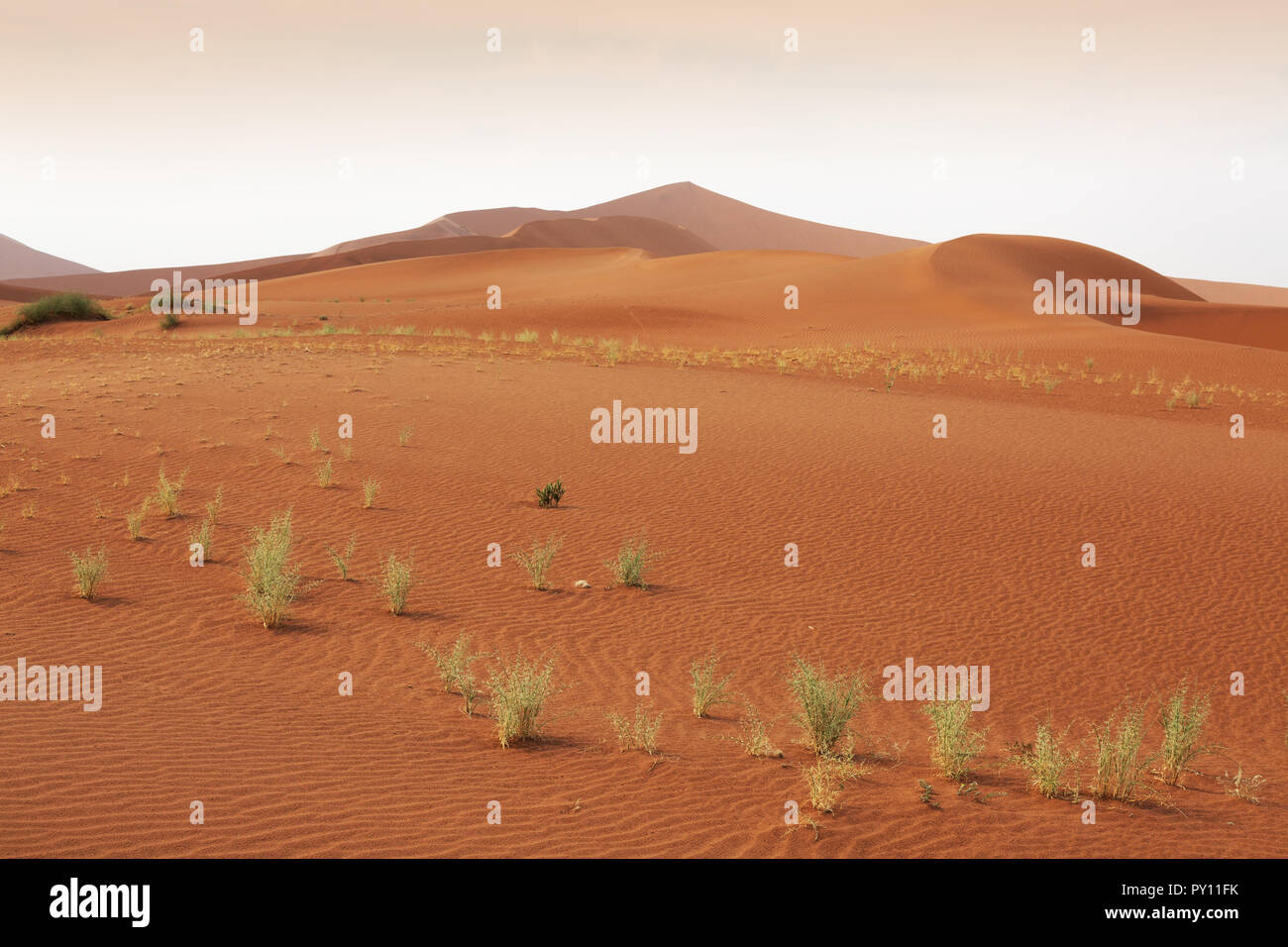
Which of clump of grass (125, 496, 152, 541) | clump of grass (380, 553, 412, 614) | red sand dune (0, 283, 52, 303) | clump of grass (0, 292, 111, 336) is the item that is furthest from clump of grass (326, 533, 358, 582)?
red sand dune (0, 283, 52, 303)

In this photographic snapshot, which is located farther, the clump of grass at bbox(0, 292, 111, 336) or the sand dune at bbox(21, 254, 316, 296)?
the sand dune at bbox(21, 254, 316, 296)

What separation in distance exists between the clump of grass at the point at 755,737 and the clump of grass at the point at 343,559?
5316 millimetres

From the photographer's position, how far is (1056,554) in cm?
1275

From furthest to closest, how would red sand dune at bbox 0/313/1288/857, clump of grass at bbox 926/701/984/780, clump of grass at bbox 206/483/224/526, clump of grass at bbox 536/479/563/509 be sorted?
1. clump of grass at bbox 536/479/563/509
2. clump of grass at bbox 206/483/224/526
3. clump of grass at bbox 926/701/984/780
4. red sand dune at bbox 0/313/1288/857

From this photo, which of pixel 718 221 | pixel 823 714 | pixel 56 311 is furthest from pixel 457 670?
pixel 718 221

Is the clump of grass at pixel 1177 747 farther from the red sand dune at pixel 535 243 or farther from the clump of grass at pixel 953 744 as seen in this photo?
the red sand dune at pixel 535 243

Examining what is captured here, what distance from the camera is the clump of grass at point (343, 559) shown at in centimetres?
1105

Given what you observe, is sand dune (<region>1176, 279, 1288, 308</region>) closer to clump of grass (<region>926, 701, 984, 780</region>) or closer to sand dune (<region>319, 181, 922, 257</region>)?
sand dune (<region>319, 181, 922, 257</region>)

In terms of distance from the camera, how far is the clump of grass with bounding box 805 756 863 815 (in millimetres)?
5953

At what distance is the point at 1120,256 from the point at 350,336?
55.5 m

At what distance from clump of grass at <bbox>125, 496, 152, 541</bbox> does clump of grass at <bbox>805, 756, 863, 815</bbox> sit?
887 centimetres

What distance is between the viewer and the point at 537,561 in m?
11.4
